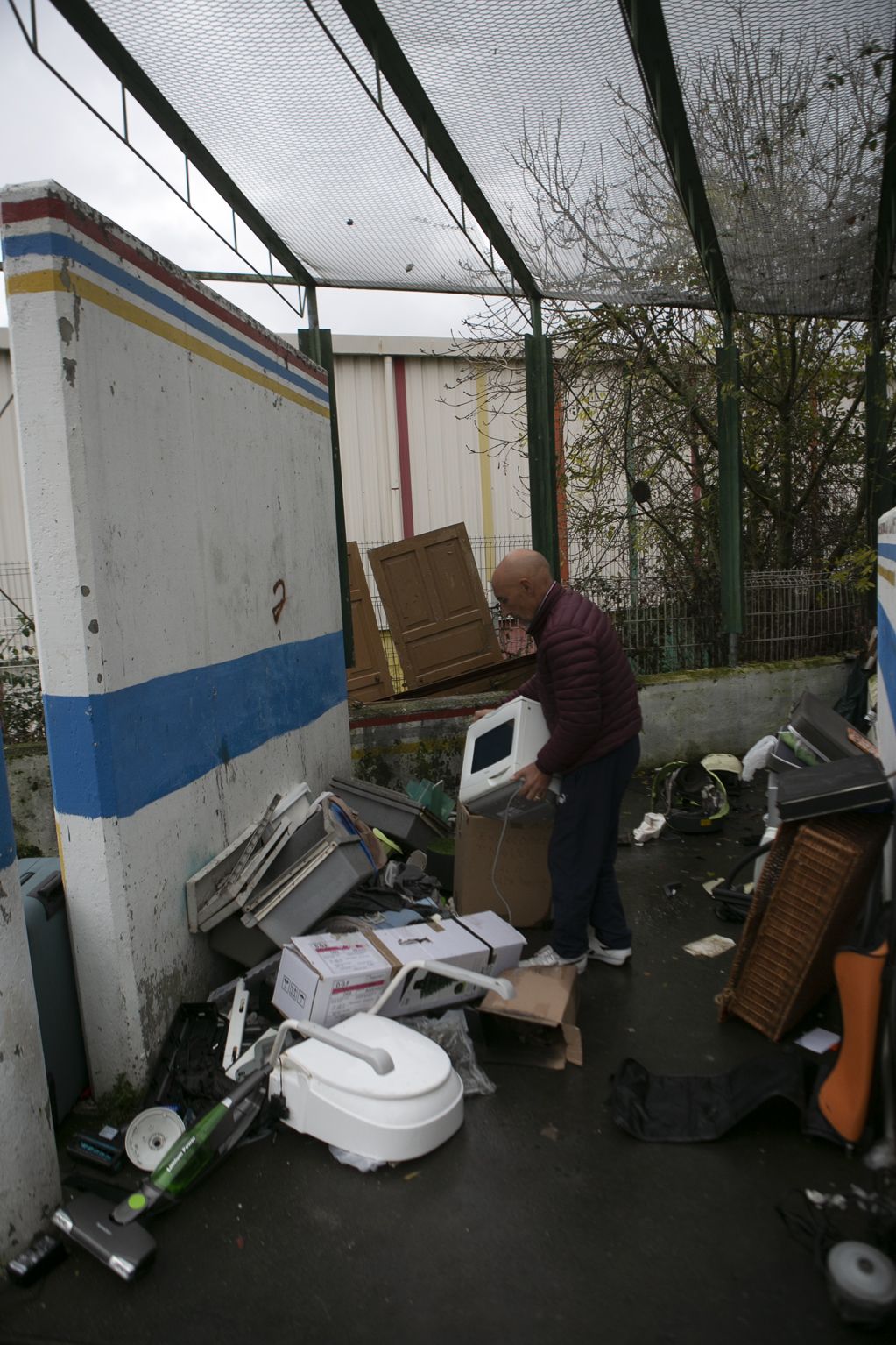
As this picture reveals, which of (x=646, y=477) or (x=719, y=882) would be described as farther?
(x=646, y=477)

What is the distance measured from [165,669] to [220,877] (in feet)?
3.16

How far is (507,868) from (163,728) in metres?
1.96

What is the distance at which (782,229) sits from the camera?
21.4 ft

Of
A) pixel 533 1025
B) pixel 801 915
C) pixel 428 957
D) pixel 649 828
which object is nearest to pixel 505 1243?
pixel 533 1025

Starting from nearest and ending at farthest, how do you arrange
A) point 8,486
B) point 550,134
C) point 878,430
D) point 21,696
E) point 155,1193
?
1. point 155,1193
2. point 550,134
3. point 21,696
4. point 878,430
5. point 8,486

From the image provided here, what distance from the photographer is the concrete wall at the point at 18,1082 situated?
242 cm

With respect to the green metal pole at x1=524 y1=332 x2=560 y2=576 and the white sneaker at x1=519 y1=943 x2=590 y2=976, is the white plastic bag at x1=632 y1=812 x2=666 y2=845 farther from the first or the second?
the green metal pole at x1=524 y1=332 x2=560 y2=576

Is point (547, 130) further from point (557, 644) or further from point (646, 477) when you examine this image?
point (557, 644)

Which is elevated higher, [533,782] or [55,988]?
[533,782]

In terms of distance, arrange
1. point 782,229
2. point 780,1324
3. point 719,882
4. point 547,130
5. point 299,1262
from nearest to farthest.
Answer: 1. point 780,1324
2. point 299,1262
3. point 719,882
4. point 547,130
5. point 782,229

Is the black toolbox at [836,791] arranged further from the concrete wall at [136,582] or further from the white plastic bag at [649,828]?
the white plastic bag at [649,828]

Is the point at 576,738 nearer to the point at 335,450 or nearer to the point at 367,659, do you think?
the point at 335,450

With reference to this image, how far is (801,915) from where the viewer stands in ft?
10.6

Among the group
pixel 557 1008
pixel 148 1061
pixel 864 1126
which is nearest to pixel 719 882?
pixel 557 1008
